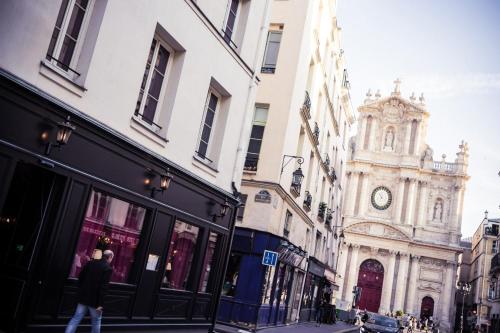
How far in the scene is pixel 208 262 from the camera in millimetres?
13062

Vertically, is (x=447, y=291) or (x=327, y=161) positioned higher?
(x=327, y=161)

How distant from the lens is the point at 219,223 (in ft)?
43.3

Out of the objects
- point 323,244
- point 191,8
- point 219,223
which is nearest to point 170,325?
point 219,223

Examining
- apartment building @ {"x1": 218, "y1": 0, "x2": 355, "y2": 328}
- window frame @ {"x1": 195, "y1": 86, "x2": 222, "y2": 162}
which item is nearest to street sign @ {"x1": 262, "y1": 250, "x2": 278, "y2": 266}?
apartment building @ {"x1": 218, "y1": 0, "x2": 355, "y2": 328}

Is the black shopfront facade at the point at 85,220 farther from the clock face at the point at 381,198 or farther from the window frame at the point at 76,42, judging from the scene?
the clock face at the point at 381,198

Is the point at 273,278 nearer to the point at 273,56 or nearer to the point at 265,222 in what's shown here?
the point at 265,222

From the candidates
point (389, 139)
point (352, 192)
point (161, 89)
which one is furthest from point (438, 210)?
point (161, 89)

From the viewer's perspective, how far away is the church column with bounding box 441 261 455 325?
54.6m

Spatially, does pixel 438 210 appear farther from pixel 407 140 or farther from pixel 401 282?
pixel 401 282

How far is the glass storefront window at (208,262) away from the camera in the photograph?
12.8m

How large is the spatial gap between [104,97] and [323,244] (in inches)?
996

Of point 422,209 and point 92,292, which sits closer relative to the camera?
point 92,292

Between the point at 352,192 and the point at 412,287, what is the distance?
12487 millimetres

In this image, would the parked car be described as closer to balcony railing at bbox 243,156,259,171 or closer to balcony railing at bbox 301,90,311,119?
balcony railing at bbox 243,156,259,171
